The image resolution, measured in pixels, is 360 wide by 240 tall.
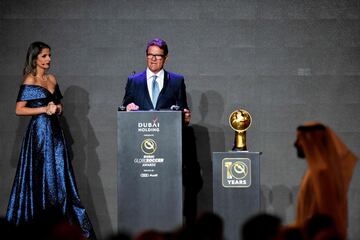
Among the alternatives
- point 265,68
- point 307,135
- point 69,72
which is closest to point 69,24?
point 69,72

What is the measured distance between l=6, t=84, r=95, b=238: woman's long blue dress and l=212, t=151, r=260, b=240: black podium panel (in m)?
1.41

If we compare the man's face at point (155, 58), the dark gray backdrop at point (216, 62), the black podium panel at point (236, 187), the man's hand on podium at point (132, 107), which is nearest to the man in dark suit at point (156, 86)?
the man's face at point (155, 58)

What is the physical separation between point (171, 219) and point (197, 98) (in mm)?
2163

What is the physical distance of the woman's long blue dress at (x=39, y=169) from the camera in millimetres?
7320

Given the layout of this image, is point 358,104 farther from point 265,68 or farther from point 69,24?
point 69,24

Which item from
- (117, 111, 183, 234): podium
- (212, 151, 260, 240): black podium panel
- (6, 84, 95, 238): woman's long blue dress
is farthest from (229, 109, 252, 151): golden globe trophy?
(6, 84, 95, 238): woman's long blue dress

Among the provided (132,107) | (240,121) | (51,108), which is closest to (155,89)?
(132,107)

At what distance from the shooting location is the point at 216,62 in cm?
839

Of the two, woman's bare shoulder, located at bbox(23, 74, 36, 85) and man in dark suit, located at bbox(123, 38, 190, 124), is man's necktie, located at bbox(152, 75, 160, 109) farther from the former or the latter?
woman's bare shoulder, located at bbox(23, 74, 36, 85)

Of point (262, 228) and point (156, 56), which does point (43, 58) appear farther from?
point (262, 228)

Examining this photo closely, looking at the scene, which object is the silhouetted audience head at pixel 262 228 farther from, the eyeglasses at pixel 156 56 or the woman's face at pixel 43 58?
the woman's face at pixel 43 58

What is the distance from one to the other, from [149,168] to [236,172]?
3.05 ft

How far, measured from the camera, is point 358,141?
8.39 m

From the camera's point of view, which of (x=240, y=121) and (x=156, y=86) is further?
(x=240, y=121)
